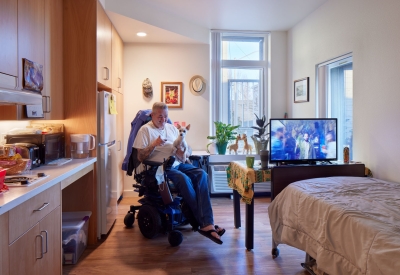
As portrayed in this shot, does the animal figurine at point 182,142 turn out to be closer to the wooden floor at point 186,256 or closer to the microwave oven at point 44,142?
the wooden floor at point 186,256

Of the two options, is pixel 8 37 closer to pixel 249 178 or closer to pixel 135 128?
pixel 135 128

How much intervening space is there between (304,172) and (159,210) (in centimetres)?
131

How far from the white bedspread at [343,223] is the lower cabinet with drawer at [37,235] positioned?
1482 millimetres

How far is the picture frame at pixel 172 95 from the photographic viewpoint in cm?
422

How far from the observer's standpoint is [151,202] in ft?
9.12

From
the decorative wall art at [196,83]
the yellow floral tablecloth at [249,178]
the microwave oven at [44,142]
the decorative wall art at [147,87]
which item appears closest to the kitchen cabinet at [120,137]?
the decorative wall art at [147,87]

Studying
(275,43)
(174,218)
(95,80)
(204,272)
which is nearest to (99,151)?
(95,80)

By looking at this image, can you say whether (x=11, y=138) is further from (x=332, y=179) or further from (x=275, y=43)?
(x=275, y=43)

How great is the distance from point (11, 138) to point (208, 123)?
2680mm

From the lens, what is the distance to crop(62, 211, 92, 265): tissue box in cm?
225

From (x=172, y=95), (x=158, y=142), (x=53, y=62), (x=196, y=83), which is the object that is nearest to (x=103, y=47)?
(x=53, y=62)

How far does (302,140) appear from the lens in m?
2.57

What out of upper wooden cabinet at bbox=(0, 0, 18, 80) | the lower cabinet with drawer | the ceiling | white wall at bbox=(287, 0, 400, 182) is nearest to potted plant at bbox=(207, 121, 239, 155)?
the ceiling

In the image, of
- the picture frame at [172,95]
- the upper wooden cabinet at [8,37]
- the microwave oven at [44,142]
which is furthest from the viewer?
the picture frame at [172,95]
